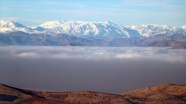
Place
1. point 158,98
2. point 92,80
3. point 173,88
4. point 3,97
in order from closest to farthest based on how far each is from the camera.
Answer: point 3,97
point 158,98
point 173,88
point 92,80

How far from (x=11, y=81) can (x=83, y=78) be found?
16.3 metres

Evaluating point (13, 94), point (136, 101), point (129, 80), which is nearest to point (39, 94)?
point (13, 94)

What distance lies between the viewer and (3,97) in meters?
40.7

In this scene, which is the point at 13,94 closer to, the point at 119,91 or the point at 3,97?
the point at 3,97

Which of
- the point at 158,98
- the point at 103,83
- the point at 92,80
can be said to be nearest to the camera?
the point at 158,98

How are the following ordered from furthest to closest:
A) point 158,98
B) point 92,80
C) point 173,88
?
point 92,80 < point 173,88 < point 158,98

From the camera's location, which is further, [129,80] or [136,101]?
[129,80]

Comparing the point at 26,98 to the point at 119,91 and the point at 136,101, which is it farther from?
the point at 119,91

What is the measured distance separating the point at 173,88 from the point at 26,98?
69.6 feet

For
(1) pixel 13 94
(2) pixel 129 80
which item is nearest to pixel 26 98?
(1) pixel 13 94

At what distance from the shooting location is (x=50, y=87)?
66.1 meters

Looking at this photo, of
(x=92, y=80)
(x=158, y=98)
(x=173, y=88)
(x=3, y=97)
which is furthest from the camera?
(x=92, y=80)

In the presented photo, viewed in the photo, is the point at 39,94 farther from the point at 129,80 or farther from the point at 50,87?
the point at 129,80

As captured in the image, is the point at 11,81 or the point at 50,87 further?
the point at 11,81
